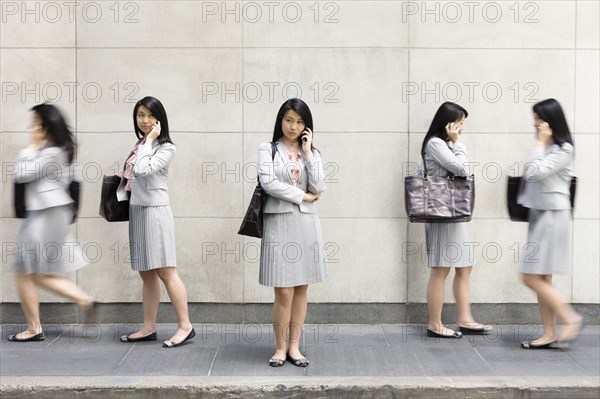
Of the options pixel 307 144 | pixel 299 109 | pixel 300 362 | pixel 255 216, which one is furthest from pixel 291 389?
pixel 299 109

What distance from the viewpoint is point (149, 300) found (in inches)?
273

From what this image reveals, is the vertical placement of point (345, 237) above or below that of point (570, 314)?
above

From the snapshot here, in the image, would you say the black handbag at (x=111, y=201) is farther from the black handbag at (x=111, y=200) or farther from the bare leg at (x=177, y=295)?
the bare leg at (x=177, y=295)

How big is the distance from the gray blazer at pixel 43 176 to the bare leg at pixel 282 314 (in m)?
1.79

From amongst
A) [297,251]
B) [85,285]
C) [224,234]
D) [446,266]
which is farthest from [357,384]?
[85,285]

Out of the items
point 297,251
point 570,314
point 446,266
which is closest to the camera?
point 297,251

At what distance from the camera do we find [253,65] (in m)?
7.53

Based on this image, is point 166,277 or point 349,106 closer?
point 166,277

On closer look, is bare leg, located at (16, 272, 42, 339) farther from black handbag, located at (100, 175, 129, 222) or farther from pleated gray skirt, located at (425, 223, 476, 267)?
pleated gray skirt, located at (425, 223, 476, 267)

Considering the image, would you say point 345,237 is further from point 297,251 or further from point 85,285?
point 85,285

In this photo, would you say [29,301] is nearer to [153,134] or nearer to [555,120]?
[153,134]

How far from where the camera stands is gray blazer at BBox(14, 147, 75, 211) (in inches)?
250

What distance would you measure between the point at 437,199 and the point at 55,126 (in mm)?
3026

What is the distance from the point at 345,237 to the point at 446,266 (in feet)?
3.32
